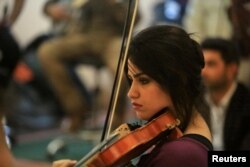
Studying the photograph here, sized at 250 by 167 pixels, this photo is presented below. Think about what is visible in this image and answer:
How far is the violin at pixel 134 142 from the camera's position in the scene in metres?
0.96

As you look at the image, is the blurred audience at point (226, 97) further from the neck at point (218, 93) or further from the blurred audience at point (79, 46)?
the blurred audience at point (79, 46)

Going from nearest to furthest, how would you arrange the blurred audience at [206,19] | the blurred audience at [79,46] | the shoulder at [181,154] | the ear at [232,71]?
the shoulder at [181,154] → the ear at [232,71] → the blurred audience at [206,19] → the blurred audience at [79,46]

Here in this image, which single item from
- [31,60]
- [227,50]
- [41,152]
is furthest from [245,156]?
[31,60]

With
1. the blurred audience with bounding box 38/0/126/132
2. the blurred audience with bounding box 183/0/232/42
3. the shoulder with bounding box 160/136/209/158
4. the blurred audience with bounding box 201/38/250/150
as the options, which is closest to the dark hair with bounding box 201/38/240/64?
the blurred audience with bounding box 201/38/250/150

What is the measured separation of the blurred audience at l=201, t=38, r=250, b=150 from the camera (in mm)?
1682

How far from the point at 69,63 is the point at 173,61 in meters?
2.14

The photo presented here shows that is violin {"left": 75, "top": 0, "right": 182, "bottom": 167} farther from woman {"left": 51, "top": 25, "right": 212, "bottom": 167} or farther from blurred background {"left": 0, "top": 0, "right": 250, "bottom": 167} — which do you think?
blurred background {"left": 0, "top": 0, "right": 250, "bottom": 167}

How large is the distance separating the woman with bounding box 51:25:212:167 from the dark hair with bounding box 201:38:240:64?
0.89 m

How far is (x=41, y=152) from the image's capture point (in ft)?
9.33

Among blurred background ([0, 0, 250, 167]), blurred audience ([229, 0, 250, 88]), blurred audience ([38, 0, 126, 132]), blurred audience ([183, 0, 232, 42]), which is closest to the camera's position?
blurred audience ([229, 0, 250, 88])

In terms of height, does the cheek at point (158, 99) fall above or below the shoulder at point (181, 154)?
above

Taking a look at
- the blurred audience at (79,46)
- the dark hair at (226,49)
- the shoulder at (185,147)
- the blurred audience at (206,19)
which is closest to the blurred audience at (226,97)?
the dark hair at (226,49)

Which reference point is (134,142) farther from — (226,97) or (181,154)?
(226,97)

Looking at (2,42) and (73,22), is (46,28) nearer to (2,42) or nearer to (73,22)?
(73,22)
